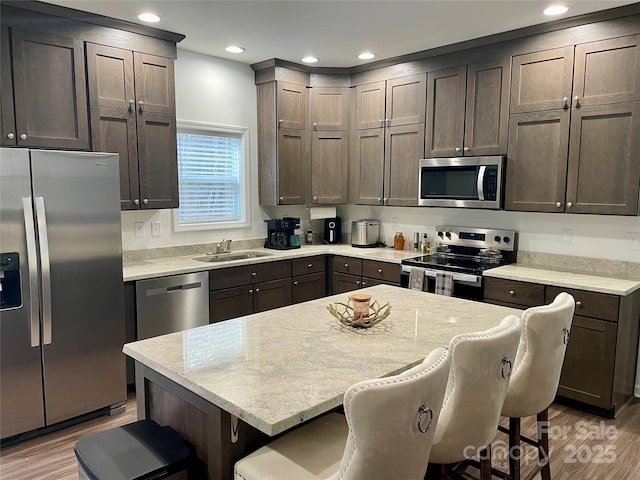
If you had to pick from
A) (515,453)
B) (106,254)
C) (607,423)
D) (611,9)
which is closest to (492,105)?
(611,9)

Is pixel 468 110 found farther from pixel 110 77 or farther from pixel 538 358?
pixel 110 77

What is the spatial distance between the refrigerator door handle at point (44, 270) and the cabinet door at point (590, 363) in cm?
334

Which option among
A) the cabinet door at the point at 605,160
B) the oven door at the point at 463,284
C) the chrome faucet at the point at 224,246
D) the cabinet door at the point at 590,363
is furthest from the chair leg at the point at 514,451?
the chrome faucet at the point at 224,246

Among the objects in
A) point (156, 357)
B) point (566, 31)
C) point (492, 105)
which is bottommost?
point (156, 357)

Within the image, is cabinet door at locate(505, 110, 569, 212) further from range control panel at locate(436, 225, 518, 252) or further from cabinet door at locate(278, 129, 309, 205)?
cabinet door at locate(278, 129, 309, 205)

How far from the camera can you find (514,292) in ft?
11.1

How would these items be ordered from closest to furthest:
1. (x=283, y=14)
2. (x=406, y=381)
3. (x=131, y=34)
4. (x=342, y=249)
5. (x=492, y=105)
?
(x=406, y=381)
(x=283, y=14)
(x=131, y=34)
(x=492, y=105)
(x=342, y=249)

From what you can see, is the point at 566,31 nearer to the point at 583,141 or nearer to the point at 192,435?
the point at 583,141

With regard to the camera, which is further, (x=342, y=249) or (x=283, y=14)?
(x=342, y=249)

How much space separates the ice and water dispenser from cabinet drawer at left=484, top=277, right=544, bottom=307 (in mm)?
3097

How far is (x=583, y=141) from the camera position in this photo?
331cm

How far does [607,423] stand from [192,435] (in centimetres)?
276

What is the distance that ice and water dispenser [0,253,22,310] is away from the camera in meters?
2.63

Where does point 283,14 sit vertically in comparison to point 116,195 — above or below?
above
